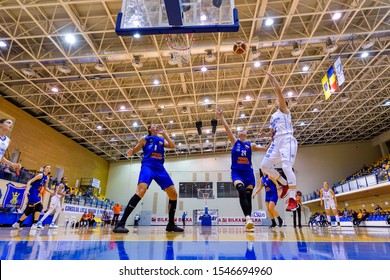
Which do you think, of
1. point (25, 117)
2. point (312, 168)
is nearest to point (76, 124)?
point (25, 117)

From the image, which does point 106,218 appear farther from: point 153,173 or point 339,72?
point 339,72

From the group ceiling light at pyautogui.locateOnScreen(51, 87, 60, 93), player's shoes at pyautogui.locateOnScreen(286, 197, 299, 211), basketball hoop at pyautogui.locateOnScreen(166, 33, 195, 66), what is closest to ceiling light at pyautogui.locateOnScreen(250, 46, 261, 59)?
basketball hoop at pyautogui.locateOnScreen(166, 33, 195, 66)

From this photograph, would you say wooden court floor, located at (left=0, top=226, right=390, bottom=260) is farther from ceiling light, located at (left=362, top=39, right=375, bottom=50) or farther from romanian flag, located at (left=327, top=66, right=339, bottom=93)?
ceiling light, located at (left=362, top=39, right=375, bottom=50)

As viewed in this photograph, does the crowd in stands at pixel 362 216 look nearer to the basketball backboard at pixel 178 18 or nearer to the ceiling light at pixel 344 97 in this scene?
the ceiling light at pixel 344 97

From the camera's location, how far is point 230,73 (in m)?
15.6

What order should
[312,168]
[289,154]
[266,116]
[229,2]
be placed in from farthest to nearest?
1. [312,168]
2. [266,116]
3. [229,2]
4. [289,154]

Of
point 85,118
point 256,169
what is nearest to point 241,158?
point 85,118

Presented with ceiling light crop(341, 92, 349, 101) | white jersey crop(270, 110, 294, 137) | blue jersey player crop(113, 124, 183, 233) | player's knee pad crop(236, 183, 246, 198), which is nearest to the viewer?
blue jersey player crop(113, 124, 183, 233)

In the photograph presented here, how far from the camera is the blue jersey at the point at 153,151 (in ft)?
14.3

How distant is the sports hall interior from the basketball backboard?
0.68ft

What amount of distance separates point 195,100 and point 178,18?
12.5 metres

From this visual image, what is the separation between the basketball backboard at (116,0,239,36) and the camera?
5.06m

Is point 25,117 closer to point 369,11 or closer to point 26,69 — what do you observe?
point 26,69
